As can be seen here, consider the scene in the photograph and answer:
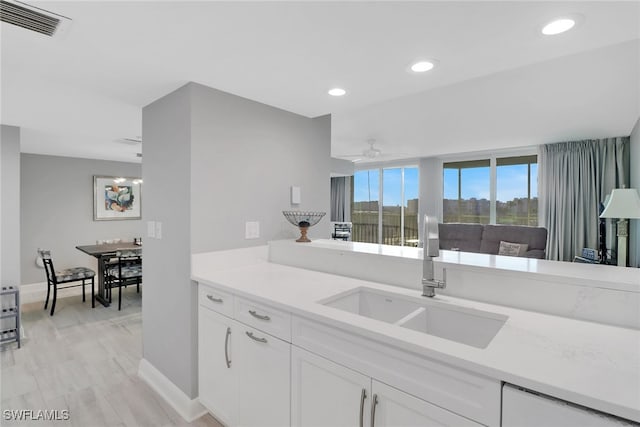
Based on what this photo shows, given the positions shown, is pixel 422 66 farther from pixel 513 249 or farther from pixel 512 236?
pixel 512 236

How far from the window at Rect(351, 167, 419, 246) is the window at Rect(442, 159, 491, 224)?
0.73m

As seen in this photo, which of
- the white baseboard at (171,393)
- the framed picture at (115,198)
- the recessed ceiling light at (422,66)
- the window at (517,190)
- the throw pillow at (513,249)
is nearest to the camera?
the recessed ceiling light at (422,66)

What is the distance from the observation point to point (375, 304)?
1.81m

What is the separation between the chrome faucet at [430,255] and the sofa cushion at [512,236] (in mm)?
4170

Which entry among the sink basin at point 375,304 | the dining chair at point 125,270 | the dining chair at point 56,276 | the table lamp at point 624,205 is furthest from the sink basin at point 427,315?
the dining chair at point 56,276

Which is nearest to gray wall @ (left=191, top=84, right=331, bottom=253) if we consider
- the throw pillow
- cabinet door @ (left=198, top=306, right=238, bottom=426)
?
cabinet door @ (left=198, top=306, right=238, bottom=426)

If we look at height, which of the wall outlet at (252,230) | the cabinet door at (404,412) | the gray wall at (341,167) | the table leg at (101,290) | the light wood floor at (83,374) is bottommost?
the light wood floor at (83,374)

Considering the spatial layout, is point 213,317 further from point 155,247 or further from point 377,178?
point 377,178

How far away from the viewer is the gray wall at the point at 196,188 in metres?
2.12

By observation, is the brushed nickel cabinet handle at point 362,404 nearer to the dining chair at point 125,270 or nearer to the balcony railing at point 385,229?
the dining chair at point 125,270

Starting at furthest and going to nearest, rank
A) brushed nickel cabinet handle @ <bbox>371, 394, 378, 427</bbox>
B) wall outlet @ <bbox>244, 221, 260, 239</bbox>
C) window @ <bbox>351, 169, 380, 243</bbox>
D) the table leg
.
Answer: window @ <bbox>351, 169, 380, 243</bbox>, the table leg, wall outlet @ <bbox>244, 221, 260, 239</bbox>, brushed nickel cabinet handle @ <bbox>371, 394, 378, 427</bbox>

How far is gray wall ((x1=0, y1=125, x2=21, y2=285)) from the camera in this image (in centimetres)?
324

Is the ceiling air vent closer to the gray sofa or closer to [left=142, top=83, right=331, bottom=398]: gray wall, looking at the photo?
[left=142, top=83, right=331, bottom=398]: gray wall

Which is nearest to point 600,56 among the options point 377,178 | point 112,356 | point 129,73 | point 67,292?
point 129,73
